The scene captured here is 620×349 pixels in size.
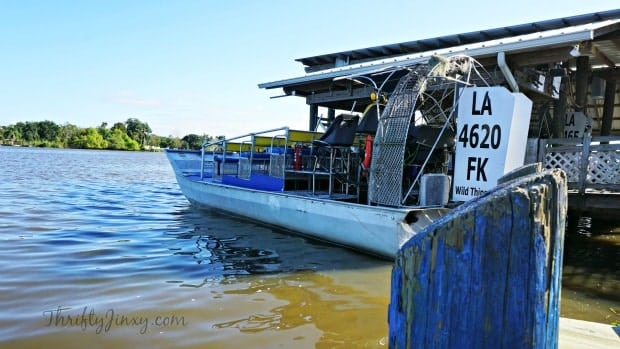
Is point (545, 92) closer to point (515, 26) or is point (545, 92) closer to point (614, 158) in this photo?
point (614, 158)

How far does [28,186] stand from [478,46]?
15.3 m

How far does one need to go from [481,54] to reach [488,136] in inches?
107

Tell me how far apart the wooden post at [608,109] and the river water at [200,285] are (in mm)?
2406

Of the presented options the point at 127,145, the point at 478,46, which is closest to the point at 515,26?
the point at 478,46

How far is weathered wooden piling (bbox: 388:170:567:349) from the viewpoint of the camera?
1319mm

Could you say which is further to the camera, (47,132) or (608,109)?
(47,132)

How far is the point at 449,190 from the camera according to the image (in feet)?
24.6

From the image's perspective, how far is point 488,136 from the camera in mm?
6629

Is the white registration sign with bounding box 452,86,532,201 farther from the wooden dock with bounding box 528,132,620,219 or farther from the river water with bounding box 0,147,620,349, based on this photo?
the wooden dock with bounding box 528,132,620,219

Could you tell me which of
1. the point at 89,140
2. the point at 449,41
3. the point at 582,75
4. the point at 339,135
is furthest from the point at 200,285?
the point at 89,140

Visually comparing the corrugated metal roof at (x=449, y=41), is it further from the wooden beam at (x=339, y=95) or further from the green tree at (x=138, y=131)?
the green tree at (x=138, y=131)

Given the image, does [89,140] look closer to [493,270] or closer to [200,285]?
[200,285]

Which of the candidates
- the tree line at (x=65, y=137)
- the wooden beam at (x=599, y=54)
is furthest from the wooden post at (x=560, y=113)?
the tree line at (x=65, y=137)

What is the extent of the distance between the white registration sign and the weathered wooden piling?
17.7 ft
